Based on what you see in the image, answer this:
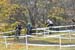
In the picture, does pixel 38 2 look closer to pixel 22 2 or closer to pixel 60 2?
pixel 22 2

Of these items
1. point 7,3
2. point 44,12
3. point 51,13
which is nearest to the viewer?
point 7,3

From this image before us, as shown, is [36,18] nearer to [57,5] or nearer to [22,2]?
[22,2]

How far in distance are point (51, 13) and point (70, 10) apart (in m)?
4.70

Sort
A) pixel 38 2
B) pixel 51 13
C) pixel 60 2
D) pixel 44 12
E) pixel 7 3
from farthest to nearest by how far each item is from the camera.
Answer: pixel 60 2 → pixel 51 13 → pixel 44 12 → pixel 38 2 → pixel 7 3

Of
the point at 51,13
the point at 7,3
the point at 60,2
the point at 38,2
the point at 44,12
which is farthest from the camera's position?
the point at 60,2

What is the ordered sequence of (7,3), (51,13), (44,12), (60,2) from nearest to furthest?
(7,3)
(44,12)
(51,13)
(60,2)

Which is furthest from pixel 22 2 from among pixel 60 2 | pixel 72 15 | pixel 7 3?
pixel 72 15

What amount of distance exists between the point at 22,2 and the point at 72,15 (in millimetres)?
11031

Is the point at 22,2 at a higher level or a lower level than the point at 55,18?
higher

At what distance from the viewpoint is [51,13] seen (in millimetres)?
31234

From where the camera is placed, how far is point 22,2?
26094mm

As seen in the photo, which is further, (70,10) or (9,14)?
(70,10)

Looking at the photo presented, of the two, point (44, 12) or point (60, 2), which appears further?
point (60, 2)

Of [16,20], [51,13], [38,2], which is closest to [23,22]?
[16,20]
